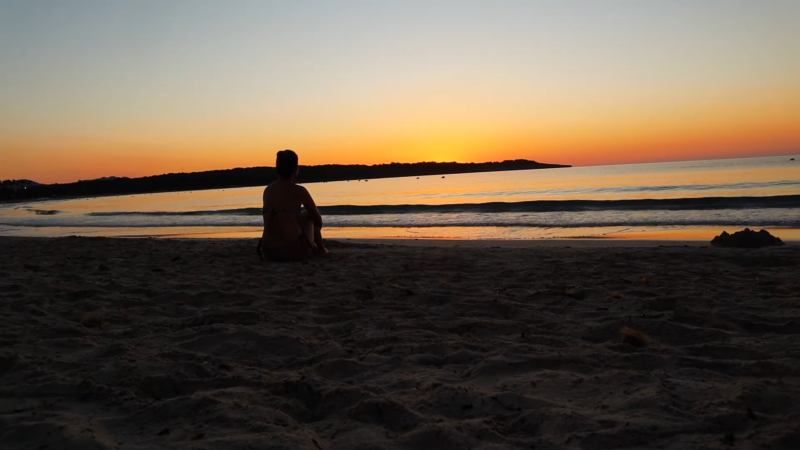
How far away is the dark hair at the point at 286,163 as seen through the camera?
648 cm

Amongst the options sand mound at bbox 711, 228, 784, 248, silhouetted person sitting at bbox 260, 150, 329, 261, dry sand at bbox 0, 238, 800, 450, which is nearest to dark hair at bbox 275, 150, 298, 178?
silhouetted person sitting at bbox 260, 150, 329, 261

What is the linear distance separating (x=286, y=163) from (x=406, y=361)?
413 centimetres

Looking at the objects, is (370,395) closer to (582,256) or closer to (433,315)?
(433,315)

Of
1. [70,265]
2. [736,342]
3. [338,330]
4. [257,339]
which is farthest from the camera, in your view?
[70,265]

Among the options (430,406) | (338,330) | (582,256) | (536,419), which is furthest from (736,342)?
(582,256)

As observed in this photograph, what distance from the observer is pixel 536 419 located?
2146mm

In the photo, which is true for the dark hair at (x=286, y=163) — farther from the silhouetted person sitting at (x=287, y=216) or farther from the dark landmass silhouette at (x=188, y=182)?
the dark landmass silhouette at (x=188, y=182)

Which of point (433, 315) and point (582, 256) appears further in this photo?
point (582, 256)

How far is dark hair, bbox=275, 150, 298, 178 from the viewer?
6.48 m

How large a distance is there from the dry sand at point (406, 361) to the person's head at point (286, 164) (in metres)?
1.67

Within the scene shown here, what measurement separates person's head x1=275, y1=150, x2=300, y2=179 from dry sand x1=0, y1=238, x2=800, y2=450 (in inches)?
65.6

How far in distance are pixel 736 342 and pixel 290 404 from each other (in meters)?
2.35

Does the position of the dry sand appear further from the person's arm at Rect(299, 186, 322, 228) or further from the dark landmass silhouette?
the dark landmass silhouette

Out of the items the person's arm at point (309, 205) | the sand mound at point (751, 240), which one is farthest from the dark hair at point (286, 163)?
the sand mound at point (751, 240)
